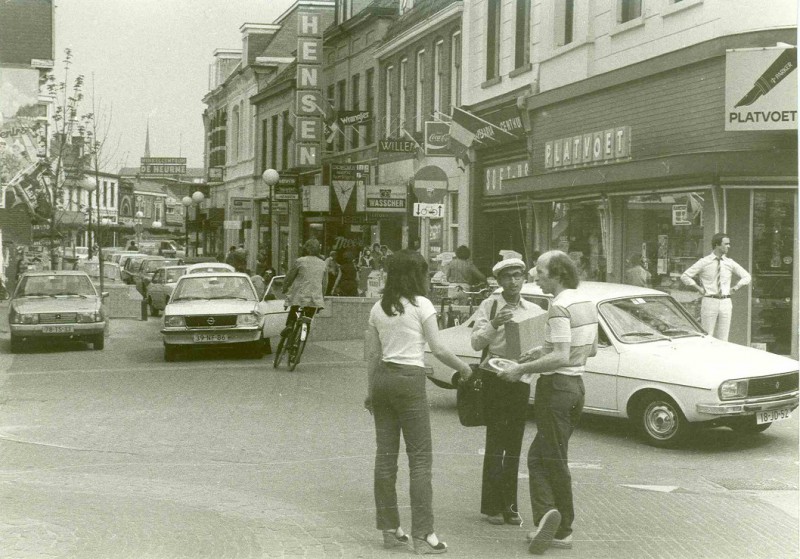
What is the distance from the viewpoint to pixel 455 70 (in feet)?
92.6

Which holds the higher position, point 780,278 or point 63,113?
point 63,113

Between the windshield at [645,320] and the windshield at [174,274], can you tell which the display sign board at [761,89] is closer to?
the windshield at [645,320]

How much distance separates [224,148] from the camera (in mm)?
49312

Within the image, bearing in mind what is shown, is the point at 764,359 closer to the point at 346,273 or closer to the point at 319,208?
the point at 346,273

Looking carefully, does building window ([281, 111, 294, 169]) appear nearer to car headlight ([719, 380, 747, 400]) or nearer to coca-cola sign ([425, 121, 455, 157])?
coca-cola sign ([425, 121, 455, 157])

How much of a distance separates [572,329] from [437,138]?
1873 cm

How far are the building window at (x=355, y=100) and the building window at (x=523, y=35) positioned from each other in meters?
13.8

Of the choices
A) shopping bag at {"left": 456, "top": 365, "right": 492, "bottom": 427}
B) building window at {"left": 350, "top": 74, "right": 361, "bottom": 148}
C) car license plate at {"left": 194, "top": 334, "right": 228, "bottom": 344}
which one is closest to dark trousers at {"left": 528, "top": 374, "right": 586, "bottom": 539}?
shopping bag at {"left": 456, "top": 365, "right": 492, "bottom": 427}

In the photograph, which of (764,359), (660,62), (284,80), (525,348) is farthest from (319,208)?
(525,348)

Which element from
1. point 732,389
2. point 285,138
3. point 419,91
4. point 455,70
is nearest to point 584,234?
point 455,70

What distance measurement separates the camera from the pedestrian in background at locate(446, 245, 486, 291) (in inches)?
778

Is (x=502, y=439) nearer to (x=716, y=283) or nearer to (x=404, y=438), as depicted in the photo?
(x=404, y=438)

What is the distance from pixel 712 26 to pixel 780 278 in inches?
151

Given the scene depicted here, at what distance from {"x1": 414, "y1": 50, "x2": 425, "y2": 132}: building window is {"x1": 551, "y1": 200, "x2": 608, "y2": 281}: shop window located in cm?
969
